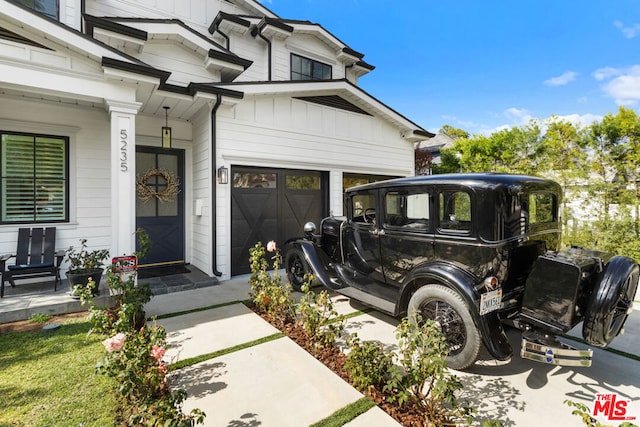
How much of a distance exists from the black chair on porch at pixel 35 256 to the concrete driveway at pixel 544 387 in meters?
5.22

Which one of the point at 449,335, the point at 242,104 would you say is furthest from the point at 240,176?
the point at 449,335

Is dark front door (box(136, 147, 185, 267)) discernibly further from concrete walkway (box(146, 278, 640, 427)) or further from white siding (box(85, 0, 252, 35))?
concrete walkway (box(146, 278, 640, 427))

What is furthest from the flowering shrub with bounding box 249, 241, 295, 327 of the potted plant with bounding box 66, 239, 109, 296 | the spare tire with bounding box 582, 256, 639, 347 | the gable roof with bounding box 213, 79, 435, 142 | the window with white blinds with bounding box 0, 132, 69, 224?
the window with white blinds with bounding box 0, 132, 69, 224

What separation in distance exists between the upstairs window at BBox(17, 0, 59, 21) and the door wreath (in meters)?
3.36

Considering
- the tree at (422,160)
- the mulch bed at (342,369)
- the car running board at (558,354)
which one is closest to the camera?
the mulch bed at (342,369)

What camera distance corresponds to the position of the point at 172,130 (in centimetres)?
631

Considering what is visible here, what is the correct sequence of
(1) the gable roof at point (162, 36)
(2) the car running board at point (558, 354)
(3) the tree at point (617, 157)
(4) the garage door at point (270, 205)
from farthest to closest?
(3) the tree at point (617, 157) < (4) the garage door at point (270, 205) < (1) the gable roof at point (162, 36) < (2) the car running board at point (558, 354)

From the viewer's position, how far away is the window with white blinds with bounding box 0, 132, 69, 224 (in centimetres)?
500

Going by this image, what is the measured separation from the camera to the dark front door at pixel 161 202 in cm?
611

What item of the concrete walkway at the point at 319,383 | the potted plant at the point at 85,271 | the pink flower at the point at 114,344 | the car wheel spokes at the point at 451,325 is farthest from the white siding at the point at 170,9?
the car wheel spokes at the point at 451,325

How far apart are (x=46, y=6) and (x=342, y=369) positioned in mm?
8204

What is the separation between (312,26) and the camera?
28.4ft

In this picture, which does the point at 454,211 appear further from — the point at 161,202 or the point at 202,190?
the point at 161,202

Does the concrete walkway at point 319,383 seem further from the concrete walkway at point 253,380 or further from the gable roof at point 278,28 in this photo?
the gable roof at point 278,28
